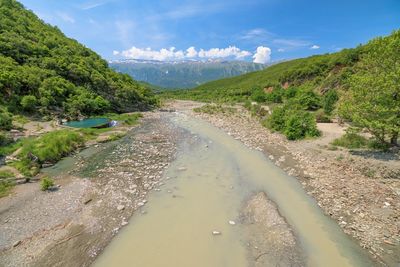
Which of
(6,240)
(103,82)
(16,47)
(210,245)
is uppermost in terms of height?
(16,47)

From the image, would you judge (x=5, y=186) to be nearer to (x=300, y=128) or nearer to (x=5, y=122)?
(x=5, y=122)

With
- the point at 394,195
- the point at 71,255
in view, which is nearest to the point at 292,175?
the point at 394,195

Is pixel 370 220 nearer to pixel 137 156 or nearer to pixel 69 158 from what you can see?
pixel 137 156

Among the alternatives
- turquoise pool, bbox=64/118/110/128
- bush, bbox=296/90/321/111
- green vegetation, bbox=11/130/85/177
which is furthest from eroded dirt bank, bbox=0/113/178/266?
bush, bbox=296/90/321/111

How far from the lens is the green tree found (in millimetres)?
17344

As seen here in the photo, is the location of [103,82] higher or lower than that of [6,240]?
higher

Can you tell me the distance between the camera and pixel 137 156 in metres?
22.3

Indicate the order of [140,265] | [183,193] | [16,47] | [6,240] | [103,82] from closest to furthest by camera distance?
1. [140,265]
2. [6,240]
3. [183,193]
4. [16,47]
5. [103,82]

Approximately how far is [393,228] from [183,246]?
9.13 metres

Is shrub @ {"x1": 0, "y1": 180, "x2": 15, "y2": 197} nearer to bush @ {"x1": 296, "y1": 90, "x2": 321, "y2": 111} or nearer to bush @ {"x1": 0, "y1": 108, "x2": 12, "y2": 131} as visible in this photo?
bush @ {"x1": 0, "y1": 108, "x2": 12, "y2": 131}

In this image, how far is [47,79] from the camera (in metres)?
Result: 47.4

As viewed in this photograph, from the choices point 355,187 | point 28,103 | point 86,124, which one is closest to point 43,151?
point 86,124

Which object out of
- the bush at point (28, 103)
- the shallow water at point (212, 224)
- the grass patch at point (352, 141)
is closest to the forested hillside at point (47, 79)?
the bush at point (28, 103)

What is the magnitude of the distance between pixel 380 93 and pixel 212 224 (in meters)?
16.3
